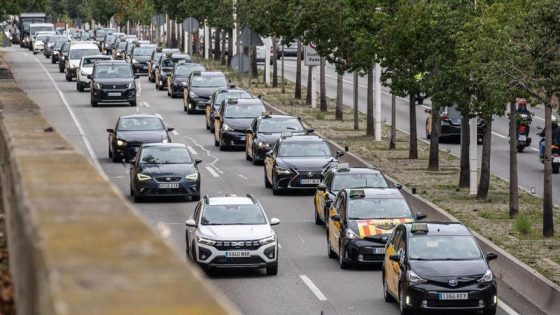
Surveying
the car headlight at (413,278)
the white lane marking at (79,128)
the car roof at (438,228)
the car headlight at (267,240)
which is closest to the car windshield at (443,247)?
the car roof at (438,228)

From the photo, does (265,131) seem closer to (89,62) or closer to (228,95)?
(228,95)

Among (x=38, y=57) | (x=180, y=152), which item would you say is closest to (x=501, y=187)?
(x=180, y=152)

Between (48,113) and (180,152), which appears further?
(48,113)

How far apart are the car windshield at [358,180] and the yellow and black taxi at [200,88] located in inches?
1052

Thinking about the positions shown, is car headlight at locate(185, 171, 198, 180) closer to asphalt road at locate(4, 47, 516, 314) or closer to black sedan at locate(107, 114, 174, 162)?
asphalt road at locate(4, 47, 516, 314)

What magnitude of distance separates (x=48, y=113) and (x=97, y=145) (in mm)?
10920

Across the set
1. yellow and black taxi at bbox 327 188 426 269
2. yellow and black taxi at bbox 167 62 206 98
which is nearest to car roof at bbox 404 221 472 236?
yellow and black taxi at bbox 327 188 426 269

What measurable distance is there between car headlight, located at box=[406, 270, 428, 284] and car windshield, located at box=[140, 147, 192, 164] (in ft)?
49.3

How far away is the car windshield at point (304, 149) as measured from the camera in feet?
128

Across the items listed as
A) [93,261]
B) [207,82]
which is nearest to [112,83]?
[207,82]

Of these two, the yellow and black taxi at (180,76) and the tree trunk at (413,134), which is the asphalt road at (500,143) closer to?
the tree trunk at (413,134)

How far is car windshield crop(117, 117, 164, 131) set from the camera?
44.1 m

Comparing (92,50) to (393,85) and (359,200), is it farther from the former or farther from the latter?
(359,200)

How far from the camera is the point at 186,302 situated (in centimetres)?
474
